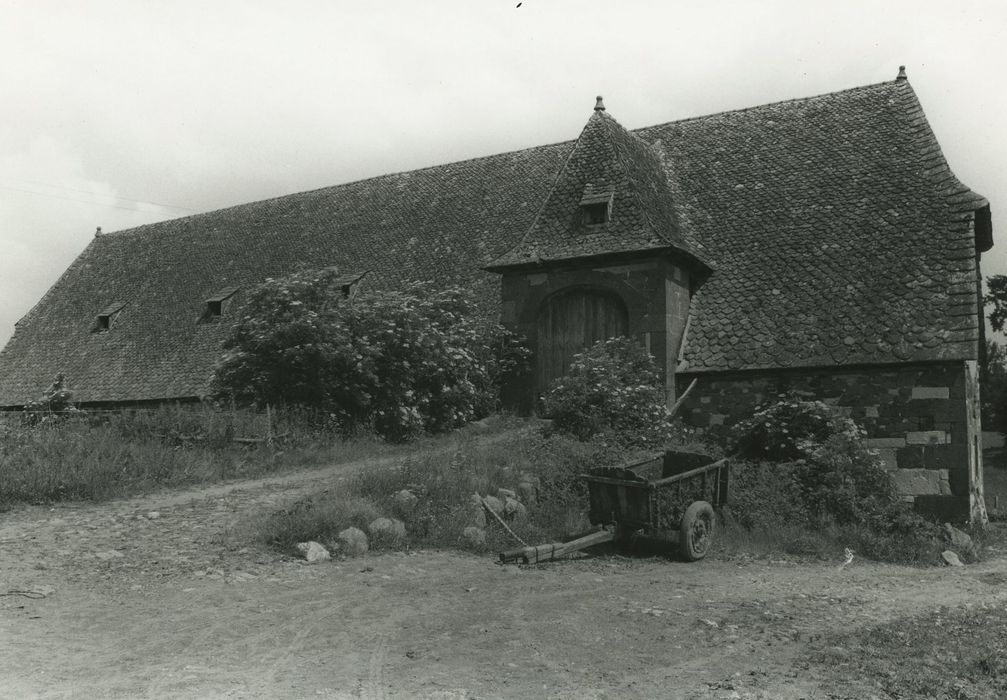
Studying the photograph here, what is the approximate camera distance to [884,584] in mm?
9359

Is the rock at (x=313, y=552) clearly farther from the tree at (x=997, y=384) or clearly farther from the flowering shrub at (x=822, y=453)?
the tree at (x=997, y=384)

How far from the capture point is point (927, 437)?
13.8m

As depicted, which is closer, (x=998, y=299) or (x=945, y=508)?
(x=945, y=508)

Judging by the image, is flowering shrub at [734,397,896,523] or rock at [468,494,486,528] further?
flowering shrub at [734,397,896,523]

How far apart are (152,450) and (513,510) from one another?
5.54m

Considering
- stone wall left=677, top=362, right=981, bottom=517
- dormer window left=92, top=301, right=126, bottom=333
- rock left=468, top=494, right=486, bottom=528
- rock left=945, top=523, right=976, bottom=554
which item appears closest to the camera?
rock left=468, top=494, right=486, bottom=528

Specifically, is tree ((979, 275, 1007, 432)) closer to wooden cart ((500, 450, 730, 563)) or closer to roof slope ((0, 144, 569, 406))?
roof slope ((0, 144, 569, 406))

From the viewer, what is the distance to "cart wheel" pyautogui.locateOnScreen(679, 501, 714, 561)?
33.2 ft

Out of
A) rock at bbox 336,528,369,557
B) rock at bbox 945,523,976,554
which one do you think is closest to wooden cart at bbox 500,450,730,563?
rock at bbox 336,528,369,557

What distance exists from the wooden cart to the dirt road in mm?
320

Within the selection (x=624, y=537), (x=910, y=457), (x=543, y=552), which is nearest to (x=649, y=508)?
(x=624, y=537)

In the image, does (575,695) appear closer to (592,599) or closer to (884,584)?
(592,599)

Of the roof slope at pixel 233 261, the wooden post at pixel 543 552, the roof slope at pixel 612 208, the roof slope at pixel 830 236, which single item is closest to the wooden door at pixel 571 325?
the roof slope at pixel 612 208

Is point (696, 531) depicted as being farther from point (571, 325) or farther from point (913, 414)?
point (571, 325)
